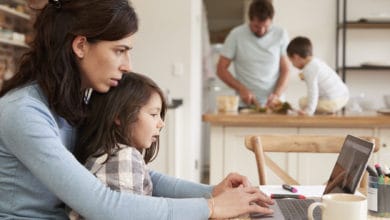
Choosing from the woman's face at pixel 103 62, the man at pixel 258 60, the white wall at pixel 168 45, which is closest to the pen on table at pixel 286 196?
the woman's face at pixel 103 62

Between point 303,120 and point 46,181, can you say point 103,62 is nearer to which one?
point 46,181

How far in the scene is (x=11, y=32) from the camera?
13.1ft

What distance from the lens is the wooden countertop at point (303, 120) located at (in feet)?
8.36

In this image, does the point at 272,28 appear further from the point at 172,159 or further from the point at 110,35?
the point at 110,35

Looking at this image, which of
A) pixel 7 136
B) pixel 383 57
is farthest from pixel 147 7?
pixel 7 136

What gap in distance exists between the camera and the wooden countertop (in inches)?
100

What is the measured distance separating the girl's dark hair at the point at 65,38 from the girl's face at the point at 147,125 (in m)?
0.18

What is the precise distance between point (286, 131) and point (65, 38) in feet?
5.68

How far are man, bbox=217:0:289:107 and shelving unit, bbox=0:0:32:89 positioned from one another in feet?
5.21

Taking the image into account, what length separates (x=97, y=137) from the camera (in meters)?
1.22

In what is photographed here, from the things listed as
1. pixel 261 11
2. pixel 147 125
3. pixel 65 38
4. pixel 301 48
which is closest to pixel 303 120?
pixel 301 48

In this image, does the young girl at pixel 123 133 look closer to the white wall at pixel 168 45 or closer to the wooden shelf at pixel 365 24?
the white wall at pixel 168 45

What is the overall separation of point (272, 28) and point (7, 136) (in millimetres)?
2777

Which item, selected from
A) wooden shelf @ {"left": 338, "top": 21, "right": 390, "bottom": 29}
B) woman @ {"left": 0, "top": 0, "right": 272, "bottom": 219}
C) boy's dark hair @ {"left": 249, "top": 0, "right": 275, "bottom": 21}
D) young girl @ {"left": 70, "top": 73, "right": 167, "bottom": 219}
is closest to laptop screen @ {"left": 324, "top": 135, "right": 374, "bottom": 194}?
woman @ {"left": 0, "top": 0, "right": 272, "bottom": 219}
